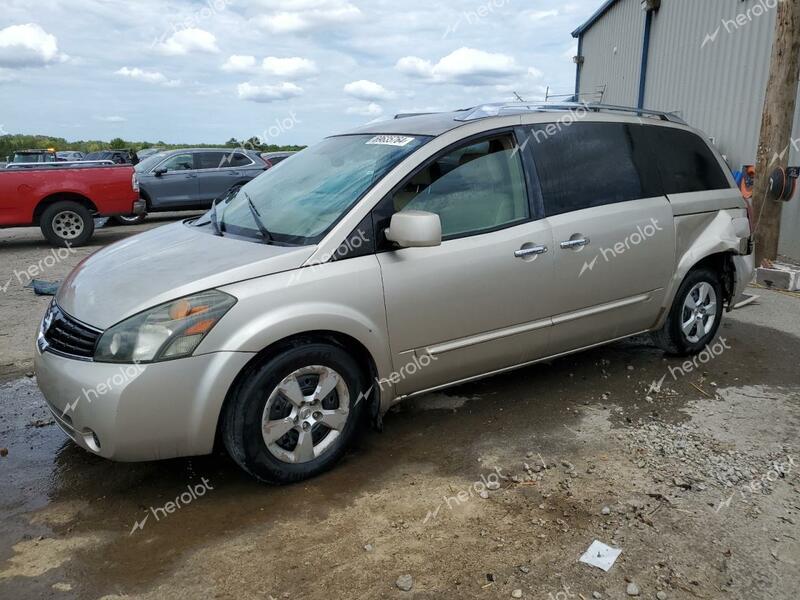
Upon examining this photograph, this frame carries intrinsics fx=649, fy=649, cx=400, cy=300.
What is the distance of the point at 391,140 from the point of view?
3.79 metres

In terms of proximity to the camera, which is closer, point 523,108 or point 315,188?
point 315,188

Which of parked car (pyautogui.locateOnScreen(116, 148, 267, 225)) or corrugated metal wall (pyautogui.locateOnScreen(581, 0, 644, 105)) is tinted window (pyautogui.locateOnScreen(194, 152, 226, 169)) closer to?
parked car (pyautogui.locateOnScreen(116, 148, 267, 225))

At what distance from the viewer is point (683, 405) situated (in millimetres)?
4203

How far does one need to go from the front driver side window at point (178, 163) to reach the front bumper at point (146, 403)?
463 inches

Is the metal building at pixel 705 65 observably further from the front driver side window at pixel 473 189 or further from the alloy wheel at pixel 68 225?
the alloy wheel at pixel 68 225

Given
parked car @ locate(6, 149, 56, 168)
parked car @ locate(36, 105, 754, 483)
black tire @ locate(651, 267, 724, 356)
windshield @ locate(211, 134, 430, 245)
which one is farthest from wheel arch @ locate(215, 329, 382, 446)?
parked car @ locate(6, 149, 56, 168)

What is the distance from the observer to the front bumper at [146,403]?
2.80 m

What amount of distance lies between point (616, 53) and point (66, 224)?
1361 cm

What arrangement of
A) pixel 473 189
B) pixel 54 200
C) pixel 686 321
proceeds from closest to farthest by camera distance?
1. pixel 473 189
2. pixel 686 321
3. pixel 54 200

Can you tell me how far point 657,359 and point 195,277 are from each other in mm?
3615

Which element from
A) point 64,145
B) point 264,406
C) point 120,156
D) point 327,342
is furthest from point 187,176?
point 64,145

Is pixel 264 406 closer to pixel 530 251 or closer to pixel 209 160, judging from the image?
pixel 530 251

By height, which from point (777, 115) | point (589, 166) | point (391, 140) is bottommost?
point (589, 166)

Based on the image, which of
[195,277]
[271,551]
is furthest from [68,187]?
[271,551]
